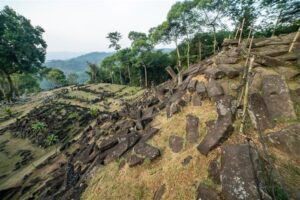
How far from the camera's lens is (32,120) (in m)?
23.0

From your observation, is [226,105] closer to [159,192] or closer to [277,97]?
[277,97]

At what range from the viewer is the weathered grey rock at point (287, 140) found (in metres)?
4.57

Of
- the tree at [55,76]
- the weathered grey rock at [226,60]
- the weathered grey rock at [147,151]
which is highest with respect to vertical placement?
the weathered grey rock at [226,60]

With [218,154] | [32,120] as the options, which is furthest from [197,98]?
[32,120]

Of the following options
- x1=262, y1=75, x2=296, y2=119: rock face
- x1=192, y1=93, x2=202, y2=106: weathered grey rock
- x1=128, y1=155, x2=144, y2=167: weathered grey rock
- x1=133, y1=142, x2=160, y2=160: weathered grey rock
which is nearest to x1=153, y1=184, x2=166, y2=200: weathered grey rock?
x1=133, y1=142, x2=160, y2=160: weathered grey rock

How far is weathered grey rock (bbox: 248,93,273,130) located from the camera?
17.5 feet

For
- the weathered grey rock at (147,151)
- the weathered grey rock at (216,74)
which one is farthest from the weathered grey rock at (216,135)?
the weathered grey rock at (216,74)

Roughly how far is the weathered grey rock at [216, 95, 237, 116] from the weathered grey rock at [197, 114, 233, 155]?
0.93 feet

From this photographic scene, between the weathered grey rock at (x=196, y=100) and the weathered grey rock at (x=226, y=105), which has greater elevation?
the weathered grey rock at (x=226, y=105)

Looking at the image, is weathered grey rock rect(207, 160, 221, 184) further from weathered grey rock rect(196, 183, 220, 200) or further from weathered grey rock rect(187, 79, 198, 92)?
weathered grey rock rect(187, 79, 198, 92)

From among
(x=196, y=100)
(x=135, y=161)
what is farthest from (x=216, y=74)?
(x=135, y=161)

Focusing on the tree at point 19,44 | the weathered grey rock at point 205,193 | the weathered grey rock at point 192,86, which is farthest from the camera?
the tree at point 19,44

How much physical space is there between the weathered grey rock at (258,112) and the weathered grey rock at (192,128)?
170cm

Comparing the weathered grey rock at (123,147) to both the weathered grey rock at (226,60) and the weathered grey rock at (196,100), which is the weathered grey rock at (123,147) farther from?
the weathered grey rock at (226,60)
